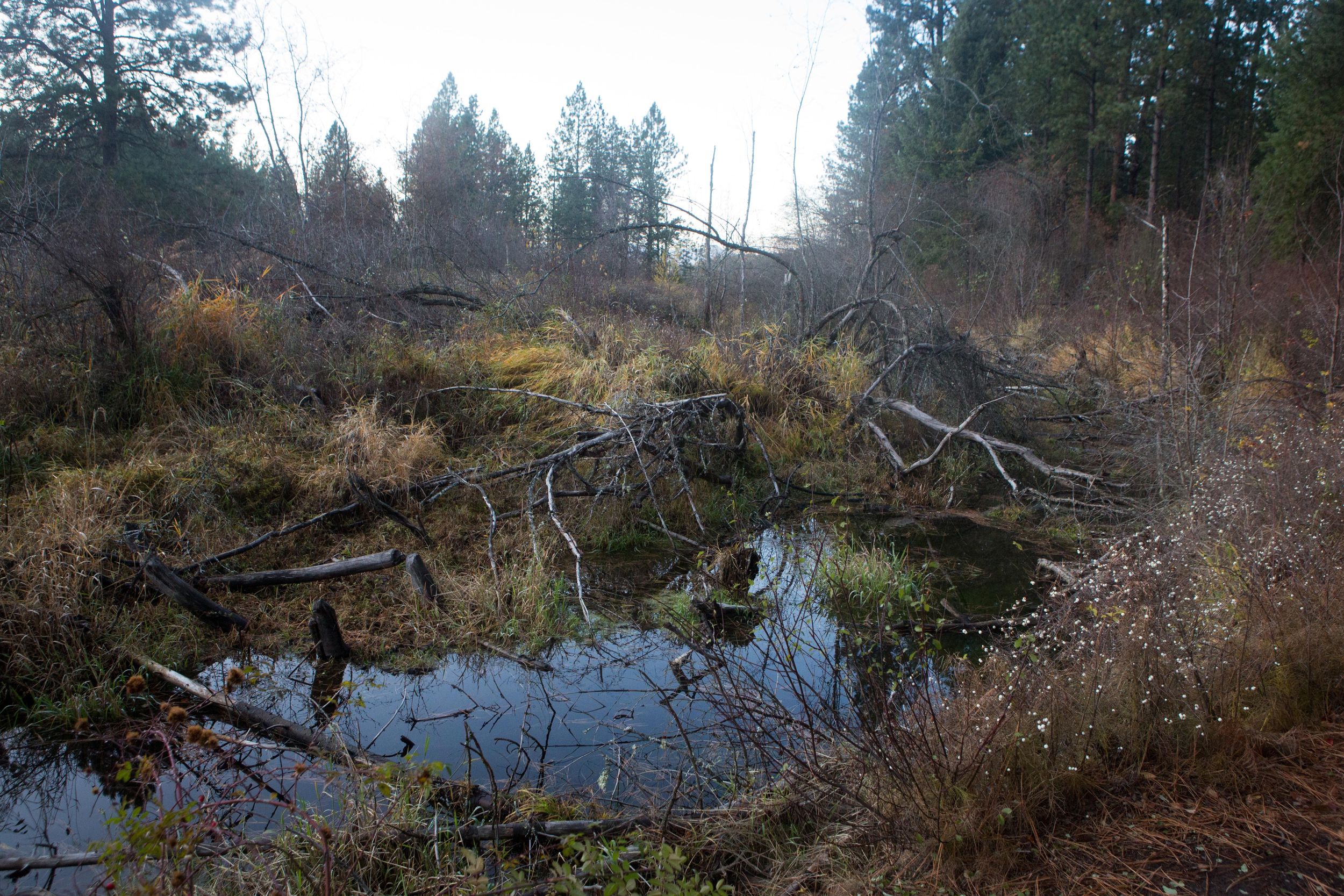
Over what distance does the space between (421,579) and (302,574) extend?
68 centimetres

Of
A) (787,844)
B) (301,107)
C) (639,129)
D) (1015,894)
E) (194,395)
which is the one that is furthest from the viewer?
(639,129)

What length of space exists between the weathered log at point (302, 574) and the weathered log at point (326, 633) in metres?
0.33

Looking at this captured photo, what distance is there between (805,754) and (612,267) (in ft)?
47.0

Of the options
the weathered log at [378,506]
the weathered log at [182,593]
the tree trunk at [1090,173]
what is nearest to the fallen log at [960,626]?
the weathered log at [378,506]

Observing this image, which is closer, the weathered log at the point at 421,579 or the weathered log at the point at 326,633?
the weathered log at the point at 326,633

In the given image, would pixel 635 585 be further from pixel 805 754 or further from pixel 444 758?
pixel 805 754

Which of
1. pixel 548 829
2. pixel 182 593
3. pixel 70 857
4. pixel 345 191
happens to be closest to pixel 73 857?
pixel 70 857

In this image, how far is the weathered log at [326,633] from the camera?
402 cm

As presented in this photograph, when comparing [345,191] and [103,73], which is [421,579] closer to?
[345,191]

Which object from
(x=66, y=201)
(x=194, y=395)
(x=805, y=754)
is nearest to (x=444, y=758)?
(x=805, y=754)

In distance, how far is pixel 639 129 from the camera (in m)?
34.2

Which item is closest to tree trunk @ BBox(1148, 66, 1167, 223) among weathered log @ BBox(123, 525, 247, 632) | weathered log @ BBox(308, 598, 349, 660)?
weathered log @ BBox(308, 598, 349, 660)

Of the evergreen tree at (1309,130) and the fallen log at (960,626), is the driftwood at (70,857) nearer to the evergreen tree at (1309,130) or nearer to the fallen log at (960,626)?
the fallen log at (960,626)

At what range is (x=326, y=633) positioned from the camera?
4059mm
